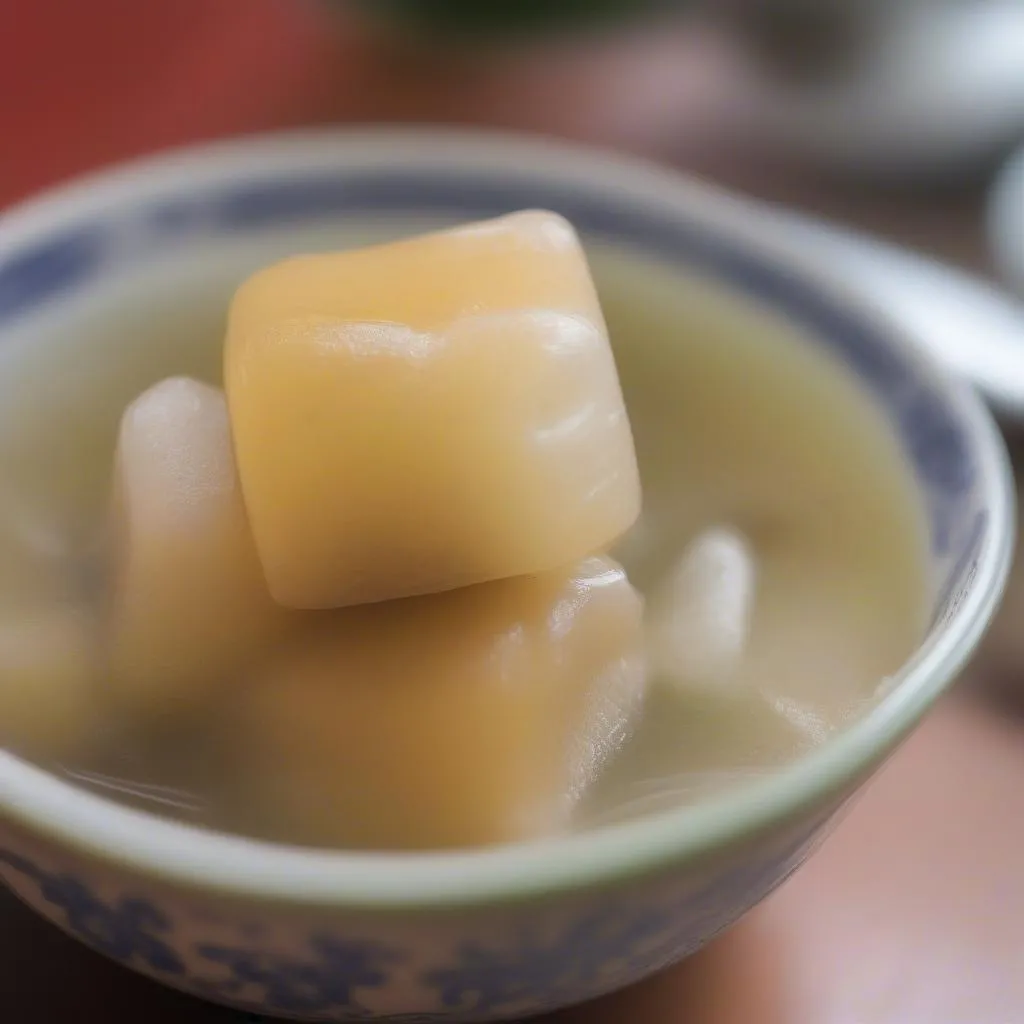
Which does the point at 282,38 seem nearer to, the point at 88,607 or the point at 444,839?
the point at 88,607

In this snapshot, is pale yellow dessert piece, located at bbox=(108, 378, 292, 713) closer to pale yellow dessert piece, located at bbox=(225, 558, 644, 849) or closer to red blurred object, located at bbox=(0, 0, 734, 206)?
pale yellow dessert piece, located at bbox=(225, 558, 644, 849)

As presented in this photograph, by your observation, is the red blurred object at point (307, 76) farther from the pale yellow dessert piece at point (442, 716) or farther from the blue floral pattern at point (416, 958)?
the blue floral pattern at point (416, 958)

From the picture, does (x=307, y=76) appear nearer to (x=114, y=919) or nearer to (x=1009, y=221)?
(x=1009, y=221)

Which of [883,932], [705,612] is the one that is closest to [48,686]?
[705,612]

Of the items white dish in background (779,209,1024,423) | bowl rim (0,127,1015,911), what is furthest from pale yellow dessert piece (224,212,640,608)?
white dish in background (779,209,1024,423)

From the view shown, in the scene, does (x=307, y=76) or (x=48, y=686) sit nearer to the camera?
(x=48, y=686)

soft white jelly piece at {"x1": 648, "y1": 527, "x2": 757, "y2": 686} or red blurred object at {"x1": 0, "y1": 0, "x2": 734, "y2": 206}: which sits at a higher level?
red blurred object at {"x1": 0, "y1": 0, "x2": 734, "y2": 206}

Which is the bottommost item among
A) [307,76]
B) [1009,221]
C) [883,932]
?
[883,932]
